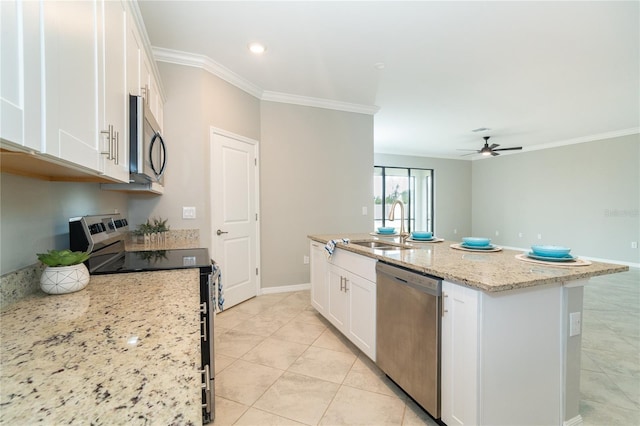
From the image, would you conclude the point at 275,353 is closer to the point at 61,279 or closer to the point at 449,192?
the point at 61,279

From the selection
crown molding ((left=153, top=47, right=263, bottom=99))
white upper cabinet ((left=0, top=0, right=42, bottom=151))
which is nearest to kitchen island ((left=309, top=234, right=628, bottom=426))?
white upper cabinet ((left=0, top=0, right=42, bottom=151))

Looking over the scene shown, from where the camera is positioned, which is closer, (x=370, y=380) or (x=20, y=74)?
(x=20, y=74)

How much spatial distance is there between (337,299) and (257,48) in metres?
2.45

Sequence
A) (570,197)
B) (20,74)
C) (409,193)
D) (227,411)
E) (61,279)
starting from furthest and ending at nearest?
1. (409,193)
2. (570,197)
3. (227,411)
4. (61,279)
5. (20,74)

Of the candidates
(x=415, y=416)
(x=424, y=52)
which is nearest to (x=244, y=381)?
(x=415, y=416)

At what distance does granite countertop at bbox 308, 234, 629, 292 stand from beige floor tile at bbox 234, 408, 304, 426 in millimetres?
1069

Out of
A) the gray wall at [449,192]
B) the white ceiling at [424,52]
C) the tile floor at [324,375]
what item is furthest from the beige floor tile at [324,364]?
the gray wall at [449,192]

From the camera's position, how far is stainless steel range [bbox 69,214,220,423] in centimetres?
144

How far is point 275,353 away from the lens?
236 cm

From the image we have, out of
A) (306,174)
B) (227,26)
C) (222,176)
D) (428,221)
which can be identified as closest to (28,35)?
(227,26)

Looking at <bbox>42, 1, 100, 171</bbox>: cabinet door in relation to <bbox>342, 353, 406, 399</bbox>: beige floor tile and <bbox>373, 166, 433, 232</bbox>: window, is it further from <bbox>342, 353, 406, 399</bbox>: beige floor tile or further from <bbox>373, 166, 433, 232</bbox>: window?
<bbox>373, 166, 433, 232</bbox>: window

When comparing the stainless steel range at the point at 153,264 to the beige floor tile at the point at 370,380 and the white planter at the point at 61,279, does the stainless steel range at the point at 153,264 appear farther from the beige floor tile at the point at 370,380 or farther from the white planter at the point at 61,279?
the beige floor tile at the point at 370,380

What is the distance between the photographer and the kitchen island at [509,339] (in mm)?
1284

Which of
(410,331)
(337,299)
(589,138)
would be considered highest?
(589,138)
